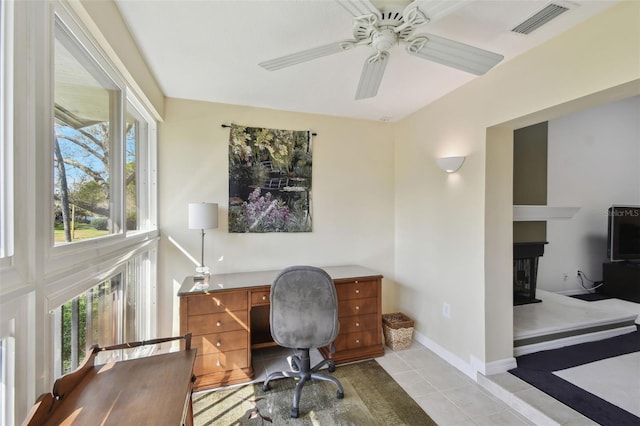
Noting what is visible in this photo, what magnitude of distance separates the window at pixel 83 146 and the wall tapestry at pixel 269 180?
3.93 feet

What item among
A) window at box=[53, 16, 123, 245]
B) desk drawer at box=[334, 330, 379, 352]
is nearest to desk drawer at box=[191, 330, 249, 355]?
desk drawer at box=[334, 330, 379, 352]

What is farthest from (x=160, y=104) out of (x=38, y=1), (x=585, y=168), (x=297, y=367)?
(x=585, y=168)

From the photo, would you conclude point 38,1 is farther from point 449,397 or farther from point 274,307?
point 449,397

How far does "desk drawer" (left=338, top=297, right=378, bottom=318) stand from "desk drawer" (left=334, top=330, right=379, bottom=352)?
0.67 feet

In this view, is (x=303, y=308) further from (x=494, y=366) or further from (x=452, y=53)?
(x=452, y=53)

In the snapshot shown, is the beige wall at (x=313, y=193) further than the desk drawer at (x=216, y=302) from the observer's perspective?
Yes

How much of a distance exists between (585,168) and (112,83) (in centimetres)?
579

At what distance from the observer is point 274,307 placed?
2.09 m

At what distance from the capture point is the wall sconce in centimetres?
246

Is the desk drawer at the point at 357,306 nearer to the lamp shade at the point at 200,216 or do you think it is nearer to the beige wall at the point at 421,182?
the beige wall at the point at 421,182

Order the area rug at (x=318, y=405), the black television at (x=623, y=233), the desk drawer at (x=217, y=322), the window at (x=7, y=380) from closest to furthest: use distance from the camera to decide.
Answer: the window at (x=7, y=380) < the area rug at (x=318, y=405) < the desk drawer at (x=217, y=322) < the black television at (x=623, y=233)

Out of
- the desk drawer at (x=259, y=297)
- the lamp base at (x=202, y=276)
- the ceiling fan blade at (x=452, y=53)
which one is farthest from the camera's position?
the lamp base at (x=202, y=276)

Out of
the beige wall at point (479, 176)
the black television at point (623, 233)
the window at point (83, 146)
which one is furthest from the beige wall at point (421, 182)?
the black television at point (623, 233)

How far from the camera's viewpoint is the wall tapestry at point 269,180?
285cm
